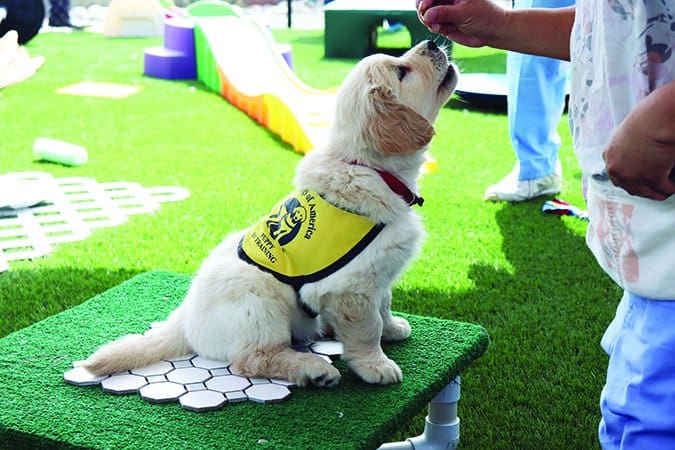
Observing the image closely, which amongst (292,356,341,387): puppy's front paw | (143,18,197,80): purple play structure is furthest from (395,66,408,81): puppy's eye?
(143,18,197,80): purple play structure

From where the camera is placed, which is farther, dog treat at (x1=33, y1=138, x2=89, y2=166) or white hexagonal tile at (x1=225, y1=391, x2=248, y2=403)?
dog treat at (x1=33, y1=138, x2=89, y2=166)

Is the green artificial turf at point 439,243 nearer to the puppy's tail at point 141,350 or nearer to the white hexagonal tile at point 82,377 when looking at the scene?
the puppy's tail at point 141,350

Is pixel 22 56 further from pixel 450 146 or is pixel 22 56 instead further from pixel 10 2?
pixel 10 2

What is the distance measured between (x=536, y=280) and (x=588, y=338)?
22.6 inches

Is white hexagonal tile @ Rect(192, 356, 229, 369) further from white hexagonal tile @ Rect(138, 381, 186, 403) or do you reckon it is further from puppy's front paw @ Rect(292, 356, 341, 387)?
puppy's front paw @ Rect(292, 356, 341, 387)

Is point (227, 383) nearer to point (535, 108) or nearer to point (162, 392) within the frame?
point (162, 392)

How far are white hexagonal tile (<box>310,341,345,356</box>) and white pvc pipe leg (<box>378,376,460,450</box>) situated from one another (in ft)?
1.05

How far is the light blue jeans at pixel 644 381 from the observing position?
4.42 ft

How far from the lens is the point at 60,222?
450 centimetres

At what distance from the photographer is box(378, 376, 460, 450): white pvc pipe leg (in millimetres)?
2480

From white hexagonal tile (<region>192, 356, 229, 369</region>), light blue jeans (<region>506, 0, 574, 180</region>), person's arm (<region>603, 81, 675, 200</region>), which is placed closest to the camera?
person's arm (<region>603, 81, 675, 200</region>)

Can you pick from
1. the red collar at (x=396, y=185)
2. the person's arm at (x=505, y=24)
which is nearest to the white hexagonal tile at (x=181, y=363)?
the red collar at (x=396, y=185)

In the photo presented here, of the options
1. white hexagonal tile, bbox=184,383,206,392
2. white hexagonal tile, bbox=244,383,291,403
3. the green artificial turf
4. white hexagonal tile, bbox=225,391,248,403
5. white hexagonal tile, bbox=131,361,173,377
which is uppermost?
white hexagonal tile, bbox=244,383,291,403

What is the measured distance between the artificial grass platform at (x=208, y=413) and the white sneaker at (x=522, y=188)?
7.62ft
